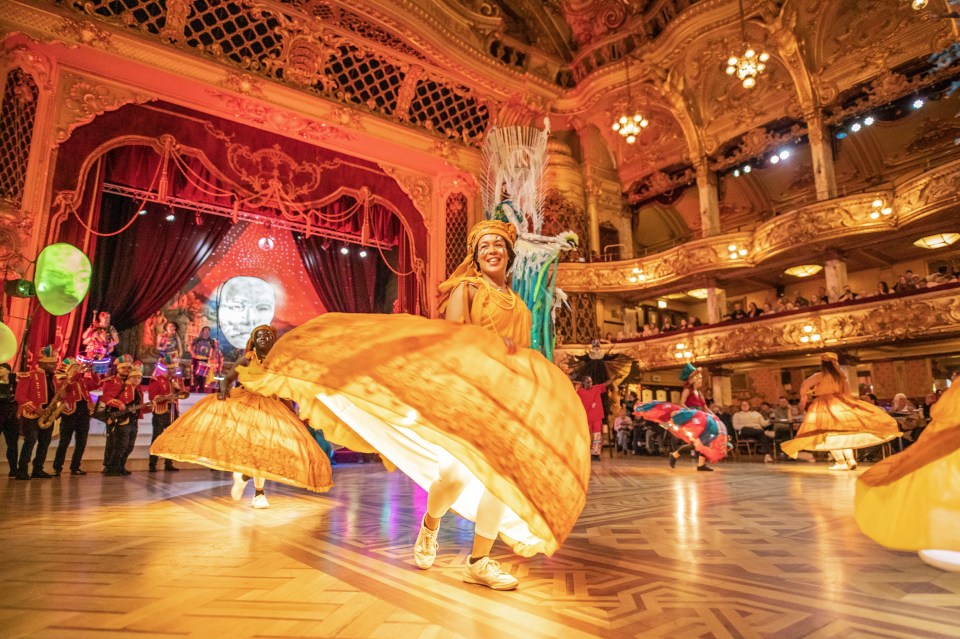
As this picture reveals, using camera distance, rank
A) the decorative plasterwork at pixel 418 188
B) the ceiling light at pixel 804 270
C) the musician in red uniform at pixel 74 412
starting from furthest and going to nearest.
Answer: the ceiling light at pixel 804 270
the decorative plasterwork at pixel 418 188
the musician in red uniform at pixel 74 412

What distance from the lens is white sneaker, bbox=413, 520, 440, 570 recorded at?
2.18m

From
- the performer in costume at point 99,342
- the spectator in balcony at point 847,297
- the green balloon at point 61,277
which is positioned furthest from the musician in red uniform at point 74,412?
the spectator in balcony at point 847,297

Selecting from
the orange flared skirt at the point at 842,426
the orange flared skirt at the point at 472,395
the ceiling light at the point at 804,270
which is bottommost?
the orange flared skirt at the point at 842,426

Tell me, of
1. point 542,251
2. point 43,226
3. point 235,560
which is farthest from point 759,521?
point 43,226

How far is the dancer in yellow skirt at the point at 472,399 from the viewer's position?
6.02 ft

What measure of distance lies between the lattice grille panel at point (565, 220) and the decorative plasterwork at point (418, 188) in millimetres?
4497

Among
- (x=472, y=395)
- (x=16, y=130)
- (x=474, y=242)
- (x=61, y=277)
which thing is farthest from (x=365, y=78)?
(x=472, y=395)

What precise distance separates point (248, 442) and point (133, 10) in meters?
9.55

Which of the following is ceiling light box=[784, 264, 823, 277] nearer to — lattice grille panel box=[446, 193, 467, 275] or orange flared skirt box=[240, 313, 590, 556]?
lattice grille panel box=[446, 193, 467, 275]

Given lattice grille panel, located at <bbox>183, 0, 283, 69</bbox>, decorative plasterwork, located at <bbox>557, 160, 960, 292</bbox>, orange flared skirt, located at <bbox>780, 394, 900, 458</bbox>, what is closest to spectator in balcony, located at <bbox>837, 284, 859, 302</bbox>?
decorative plasterwork, located at <bbox>557, 160, 960, 292</bbox>

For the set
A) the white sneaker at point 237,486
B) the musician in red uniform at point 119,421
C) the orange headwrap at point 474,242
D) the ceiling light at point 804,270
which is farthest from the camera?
the ceiling light at point 804,270

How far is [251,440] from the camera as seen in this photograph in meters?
4.12

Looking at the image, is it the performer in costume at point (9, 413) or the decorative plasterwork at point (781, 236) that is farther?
the decorative plasterwork at point (781, 236)

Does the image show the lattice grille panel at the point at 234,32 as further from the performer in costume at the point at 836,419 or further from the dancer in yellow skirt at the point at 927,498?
the dancer in yellow skirt at the point at 927,498
